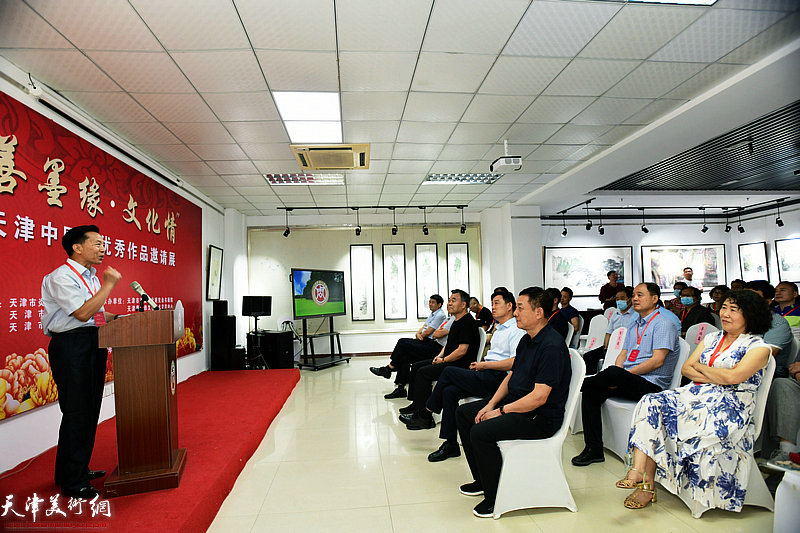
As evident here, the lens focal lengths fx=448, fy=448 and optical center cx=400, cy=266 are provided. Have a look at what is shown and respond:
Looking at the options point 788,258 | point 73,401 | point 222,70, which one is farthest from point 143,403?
point 788,258

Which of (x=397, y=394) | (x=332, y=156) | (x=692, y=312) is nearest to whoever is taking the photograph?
(x=692, y=312)

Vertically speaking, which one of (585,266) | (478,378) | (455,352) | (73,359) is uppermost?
A: (585,266)

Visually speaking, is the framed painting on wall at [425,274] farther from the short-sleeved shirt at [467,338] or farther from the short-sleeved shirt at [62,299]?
the short-sleeved shirt at [62,299]

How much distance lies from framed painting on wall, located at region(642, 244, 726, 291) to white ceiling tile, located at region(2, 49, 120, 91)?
1144 centimetres

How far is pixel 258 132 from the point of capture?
5090mm

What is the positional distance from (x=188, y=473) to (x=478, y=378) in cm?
232

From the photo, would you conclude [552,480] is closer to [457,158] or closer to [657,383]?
[657,383]

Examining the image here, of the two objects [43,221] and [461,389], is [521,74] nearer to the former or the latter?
[461,389]

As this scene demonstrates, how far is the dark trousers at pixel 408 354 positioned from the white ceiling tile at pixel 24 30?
472 cm

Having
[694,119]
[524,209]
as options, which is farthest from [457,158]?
[524,209]

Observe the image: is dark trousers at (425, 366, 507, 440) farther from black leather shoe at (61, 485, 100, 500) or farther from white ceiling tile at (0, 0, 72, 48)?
white ceiling tile at (0, 0, 72, 48)

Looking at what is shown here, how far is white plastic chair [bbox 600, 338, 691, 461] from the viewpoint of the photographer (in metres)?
3.42

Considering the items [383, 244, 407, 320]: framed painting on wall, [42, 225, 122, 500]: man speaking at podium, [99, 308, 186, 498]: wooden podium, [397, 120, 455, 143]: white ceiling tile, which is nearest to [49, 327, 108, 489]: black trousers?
[42, 225, 122, 500]: man speaking at podium

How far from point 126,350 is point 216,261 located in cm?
572
